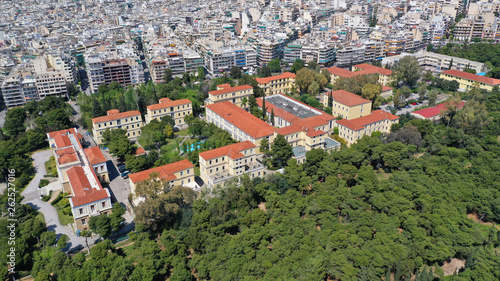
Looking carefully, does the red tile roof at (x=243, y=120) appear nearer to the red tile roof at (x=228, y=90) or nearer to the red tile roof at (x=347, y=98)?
the red tile roof at (x=228, y=90)

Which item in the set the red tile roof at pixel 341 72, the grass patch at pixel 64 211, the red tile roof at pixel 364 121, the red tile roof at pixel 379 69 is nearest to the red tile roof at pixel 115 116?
the grass patch at pixel 64 211

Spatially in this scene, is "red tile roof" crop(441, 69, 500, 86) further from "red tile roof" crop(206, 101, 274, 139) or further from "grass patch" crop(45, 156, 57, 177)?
"grass patch" crop(45, 156, 57, 177)

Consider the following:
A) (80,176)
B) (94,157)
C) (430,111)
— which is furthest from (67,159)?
Result: (430,111)

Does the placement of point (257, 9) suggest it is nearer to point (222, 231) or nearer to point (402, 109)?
point (402, 109)

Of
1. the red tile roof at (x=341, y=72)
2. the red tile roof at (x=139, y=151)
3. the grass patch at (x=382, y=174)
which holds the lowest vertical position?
the grass patch at (x=382, y=174)

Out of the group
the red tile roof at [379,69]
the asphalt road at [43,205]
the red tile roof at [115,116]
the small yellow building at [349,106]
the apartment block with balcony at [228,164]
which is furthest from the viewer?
the red tile roof at [379,69]

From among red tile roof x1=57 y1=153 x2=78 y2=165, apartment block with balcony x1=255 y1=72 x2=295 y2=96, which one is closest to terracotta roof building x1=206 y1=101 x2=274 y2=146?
apartment block with balcony x1=255 y1=72 x2=295 y2=96

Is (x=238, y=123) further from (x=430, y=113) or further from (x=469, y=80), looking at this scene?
(x=469, y=80)

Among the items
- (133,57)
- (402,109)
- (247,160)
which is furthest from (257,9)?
(247,160)
